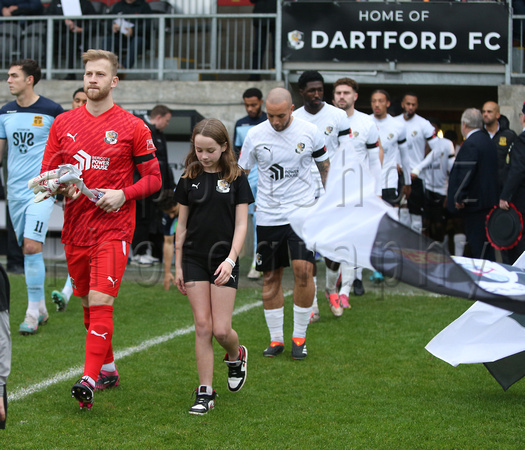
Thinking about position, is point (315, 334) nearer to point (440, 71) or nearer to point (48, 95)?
point (440, 71)

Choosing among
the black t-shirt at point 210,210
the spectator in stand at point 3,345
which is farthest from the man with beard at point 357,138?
the spectator in stand at point 3,345

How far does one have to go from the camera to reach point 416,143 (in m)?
11.2

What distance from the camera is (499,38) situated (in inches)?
504

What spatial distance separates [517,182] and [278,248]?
136 inches

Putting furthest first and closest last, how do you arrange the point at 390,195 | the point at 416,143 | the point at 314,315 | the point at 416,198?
1. the point at 416,143
2. the point at 416,198
3. the point at 390,195
4. the point at 314,315

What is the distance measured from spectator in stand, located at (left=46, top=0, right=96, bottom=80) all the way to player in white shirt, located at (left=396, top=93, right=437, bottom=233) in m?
6.42

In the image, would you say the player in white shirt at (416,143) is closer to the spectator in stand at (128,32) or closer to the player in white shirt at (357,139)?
the player in white shirt at (357,139)

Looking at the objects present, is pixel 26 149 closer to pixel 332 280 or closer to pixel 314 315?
pixel 314 315

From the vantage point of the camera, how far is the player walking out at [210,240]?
15.8 ft

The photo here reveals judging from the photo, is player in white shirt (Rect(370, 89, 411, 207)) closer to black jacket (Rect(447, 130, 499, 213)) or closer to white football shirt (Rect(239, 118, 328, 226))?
black jacket (Rect(447, 130, 499, 213))

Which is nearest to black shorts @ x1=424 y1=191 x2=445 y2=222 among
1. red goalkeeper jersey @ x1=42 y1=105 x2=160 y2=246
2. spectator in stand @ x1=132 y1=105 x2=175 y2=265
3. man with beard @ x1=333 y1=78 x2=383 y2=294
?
man with beard @ x1=333 y1=78 x2=383 y2=294

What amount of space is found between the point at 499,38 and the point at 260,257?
8.38m

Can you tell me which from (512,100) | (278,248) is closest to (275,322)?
(278,248)

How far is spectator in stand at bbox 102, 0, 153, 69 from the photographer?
13.8 meters
